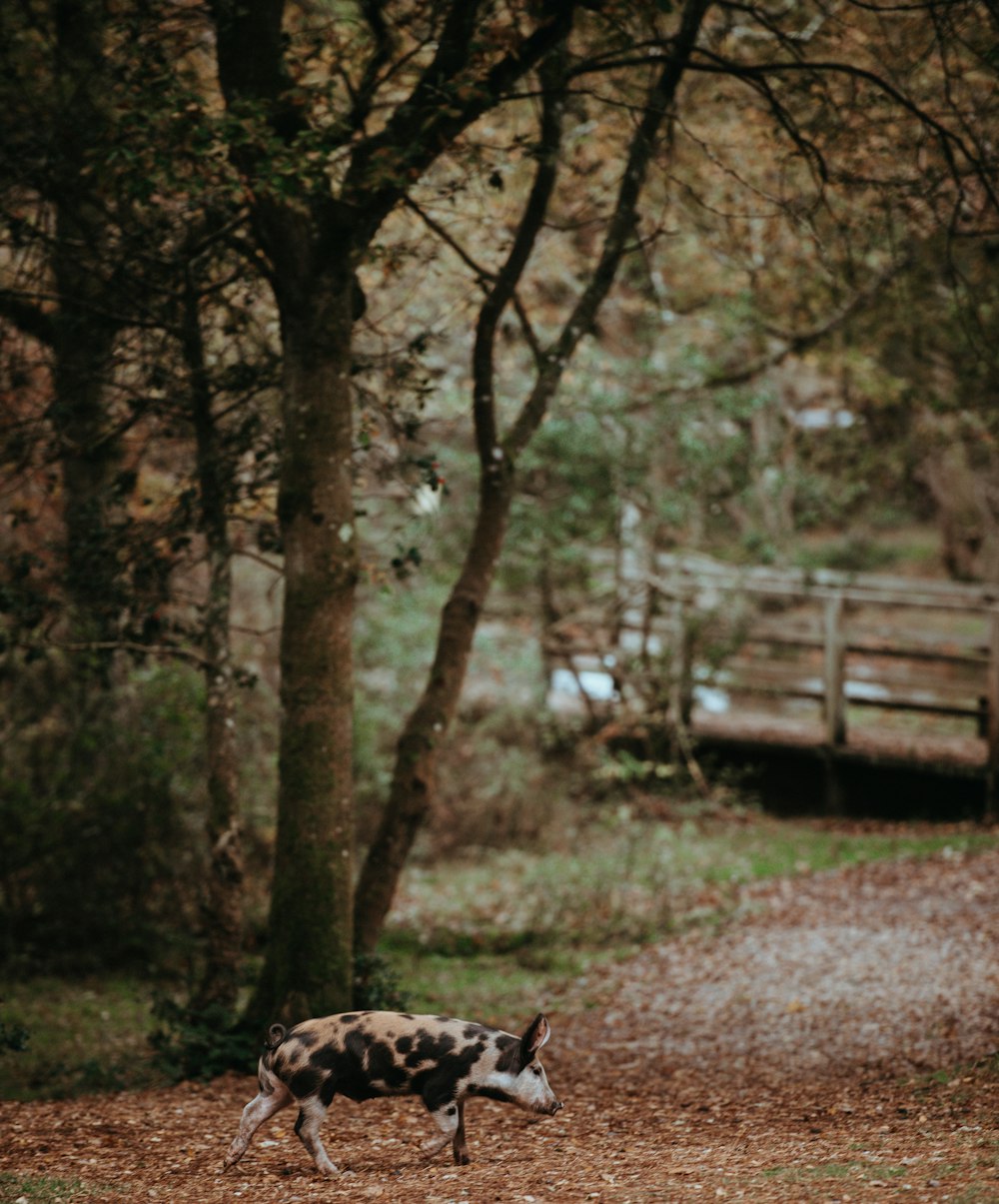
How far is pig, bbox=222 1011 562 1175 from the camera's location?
4598 millimetres

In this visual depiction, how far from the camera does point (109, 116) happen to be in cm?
781

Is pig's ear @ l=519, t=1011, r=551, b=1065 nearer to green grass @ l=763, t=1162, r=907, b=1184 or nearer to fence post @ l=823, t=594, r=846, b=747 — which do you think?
green grass @ l=763, t=1162, r=907, b=1184

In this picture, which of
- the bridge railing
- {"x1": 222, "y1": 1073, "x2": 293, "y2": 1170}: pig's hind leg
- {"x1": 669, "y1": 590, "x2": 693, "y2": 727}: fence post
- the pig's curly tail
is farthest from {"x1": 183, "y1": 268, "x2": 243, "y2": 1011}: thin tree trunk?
{"x1": 669, "y1": 590, "x2": 693, "y2": 727}: fence post

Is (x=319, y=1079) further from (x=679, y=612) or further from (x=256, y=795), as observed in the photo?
(x=679, y=612)

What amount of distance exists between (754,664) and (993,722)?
10.9 feet

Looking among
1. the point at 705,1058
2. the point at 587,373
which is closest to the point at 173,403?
the point at 705,1058

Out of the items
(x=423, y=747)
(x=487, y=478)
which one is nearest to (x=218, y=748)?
(x=423, y=747)

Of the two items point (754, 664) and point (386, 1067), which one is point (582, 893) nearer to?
point (754, 664)

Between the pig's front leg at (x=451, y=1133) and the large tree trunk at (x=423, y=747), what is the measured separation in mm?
3042

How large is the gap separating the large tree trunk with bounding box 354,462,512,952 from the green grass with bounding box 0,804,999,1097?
64 cm

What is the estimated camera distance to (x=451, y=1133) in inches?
184

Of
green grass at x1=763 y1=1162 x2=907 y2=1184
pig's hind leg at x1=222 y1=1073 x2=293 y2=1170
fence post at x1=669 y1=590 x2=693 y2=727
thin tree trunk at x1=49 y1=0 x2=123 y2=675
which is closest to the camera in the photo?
green grass at x1=763 y1=1162 x2=907 y2=1184

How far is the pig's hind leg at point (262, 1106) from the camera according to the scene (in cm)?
471

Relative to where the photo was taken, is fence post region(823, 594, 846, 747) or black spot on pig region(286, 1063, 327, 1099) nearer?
black spot on pig region(286, 1063, 327, 1099)
